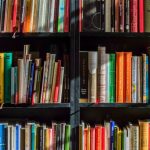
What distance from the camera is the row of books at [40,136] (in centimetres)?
172

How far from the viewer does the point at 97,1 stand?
5.64 feet

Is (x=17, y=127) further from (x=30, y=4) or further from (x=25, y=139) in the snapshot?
(x=30, y=4)

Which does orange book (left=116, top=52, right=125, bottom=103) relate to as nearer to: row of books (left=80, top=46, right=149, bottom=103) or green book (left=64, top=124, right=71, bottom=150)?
row of books (left=80, top=46, right=149, bottom=103)

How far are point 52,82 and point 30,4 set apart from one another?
421 mm

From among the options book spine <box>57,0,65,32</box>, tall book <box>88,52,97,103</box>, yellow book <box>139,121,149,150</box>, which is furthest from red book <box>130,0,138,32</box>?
yellow book <box>139,121,149,150</box>

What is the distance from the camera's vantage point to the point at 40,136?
1724mm

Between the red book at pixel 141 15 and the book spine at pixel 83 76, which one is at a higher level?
the red book at pixel 141 15

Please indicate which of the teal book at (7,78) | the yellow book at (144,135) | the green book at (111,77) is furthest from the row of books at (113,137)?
the teal book at (7,78)

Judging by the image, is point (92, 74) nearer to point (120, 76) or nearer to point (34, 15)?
point (120, 76)

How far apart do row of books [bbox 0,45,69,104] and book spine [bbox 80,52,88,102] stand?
0.10m

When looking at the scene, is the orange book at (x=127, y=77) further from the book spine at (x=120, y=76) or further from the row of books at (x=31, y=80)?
the row of books at (x=31, y=80)

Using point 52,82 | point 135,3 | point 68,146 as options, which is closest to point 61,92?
point 52,82

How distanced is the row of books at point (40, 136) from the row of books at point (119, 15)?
561 mm

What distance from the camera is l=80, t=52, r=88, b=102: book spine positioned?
1.74 meters
